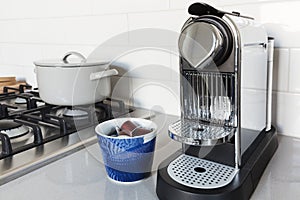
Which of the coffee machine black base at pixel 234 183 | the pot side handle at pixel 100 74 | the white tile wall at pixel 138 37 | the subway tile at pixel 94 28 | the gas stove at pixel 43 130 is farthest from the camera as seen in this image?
the subway tile at pixel 94 28

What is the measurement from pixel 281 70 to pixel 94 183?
50 cm

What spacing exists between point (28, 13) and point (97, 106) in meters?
0.61

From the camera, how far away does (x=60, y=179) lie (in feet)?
1.90

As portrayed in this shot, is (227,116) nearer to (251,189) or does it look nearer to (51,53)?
(251,189)

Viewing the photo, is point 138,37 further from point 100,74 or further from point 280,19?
point 280,19

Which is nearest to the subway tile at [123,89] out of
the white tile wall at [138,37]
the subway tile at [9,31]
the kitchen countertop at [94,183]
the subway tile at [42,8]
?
the white tile wall at [138,37]

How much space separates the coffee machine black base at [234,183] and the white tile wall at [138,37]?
0.23 meters

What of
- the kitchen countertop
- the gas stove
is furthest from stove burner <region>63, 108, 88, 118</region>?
the kitchen countertop

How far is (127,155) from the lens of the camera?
0.54 metres

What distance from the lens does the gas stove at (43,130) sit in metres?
0.63

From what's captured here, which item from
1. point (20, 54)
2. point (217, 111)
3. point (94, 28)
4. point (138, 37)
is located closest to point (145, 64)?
point (138, 37)

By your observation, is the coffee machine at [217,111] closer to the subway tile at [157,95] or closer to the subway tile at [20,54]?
the subway tile at [157,95]

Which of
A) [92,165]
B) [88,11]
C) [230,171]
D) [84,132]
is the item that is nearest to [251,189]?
[230,171]

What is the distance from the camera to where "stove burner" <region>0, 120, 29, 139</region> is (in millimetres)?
750
